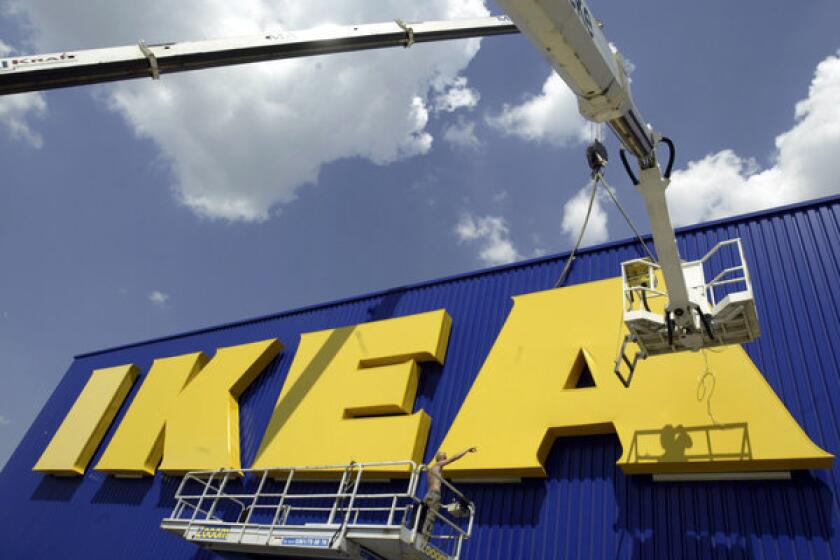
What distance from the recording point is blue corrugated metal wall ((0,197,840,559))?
31.0 ft

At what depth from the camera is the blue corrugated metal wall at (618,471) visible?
9.45 m

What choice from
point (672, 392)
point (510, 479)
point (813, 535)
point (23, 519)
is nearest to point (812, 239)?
point (672, 392)

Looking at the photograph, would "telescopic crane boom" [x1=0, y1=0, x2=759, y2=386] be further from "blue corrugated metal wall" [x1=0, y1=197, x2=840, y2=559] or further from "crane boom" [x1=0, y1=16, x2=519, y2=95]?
"blue corrugated metal wall" [x1=0, y1=197, x2=840, y2=559]

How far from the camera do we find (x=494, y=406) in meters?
12.8

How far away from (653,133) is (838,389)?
18.9 ft

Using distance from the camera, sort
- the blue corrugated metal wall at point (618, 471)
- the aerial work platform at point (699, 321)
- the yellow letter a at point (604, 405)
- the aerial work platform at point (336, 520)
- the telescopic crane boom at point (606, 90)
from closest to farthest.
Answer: the telescopic crane boom at point (606, 90) → the aerial work platform at point (699, 321) → the blue corrugated metal wall at point (618, 471) → the yellow letter a at point (604, 405) → the aerial work platform at point (336, 520)

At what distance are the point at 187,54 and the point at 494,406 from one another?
36.3 ft

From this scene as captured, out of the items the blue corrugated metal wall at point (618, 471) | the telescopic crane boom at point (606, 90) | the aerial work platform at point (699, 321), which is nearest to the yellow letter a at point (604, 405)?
the blue corrugated metal wall at point (618, 471)

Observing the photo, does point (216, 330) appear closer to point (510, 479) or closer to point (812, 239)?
point (510, 479)

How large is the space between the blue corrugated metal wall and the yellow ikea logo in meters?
0.51

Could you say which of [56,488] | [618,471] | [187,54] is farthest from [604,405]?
[56,488]

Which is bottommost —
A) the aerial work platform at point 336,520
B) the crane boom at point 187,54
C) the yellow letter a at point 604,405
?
the aerial work platform at point 336,520

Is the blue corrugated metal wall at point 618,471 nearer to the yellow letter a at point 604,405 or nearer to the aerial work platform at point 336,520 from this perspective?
the yellow letter a at point 604,405

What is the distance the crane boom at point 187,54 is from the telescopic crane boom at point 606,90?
0.02 metres
